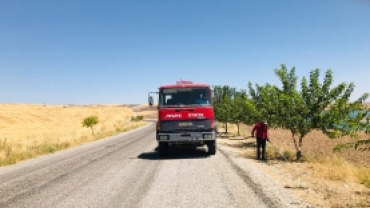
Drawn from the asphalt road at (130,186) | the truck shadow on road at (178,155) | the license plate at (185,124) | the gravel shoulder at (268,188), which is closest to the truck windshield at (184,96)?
the license plate at (185,124)

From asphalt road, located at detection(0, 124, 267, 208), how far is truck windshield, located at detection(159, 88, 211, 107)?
2.54m

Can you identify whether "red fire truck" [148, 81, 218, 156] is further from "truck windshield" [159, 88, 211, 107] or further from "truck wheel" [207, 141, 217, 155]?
"truck wheel" [207, 141, 217, 155]

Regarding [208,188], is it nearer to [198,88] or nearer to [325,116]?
[198,88]

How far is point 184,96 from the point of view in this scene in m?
12.9

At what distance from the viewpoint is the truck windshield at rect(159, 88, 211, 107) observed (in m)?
12.8

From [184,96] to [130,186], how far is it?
5.69 m

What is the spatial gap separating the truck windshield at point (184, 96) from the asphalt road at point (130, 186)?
2.54 m

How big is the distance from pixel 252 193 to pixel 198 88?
21.7ft

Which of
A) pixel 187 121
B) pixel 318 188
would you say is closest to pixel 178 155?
pixel 187 121

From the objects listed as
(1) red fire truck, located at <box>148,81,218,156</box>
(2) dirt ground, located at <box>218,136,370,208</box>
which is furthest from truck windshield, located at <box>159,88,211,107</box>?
(2) dirt ground, located at <box>218,136,370,208</box>

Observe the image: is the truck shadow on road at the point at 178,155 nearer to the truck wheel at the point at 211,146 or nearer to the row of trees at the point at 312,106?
the truck wheel at the point at 211,146

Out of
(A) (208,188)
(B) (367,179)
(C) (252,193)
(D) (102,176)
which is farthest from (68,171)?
(B) (367,179)

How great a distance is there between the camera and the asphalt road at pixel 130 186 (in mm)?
6536

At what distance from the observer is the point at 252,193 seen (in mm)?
6988
